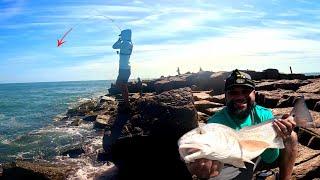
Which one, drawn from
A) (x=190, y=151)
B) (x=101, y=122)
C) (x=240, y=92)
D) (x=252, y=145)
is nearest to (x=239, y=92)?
(x=240, y=92)

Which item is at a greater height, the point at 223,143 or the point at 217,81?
the point at 217,81

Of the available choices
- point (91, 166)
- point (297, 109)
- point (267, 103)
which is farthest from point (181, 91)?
point (297, 109)

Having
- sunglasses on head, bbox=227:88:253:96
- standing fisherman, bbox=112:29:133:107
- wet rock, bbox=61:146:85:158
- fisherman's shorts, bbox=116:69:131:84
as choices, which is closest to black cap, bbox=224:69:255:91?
sunglasses on head, bbox=227:88:253:96

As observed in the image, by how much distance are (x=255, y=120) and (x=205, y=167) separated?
6.79 ft

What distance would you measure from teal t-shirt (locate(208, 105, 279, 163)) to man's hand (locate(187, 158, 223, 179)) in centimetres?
159

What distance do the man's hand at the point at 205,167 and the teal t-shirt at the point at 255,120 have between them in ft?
5.20

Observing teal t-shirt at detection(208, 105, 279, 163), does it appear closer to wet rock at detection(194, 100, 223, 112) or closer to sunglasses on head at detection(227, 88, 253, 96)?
sunglasses on head at detection(227, 88, 253, 96)

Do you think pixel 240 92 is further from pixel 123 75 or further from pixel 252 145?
pixel 123 75

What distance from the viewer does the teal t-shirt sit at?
5049 mm

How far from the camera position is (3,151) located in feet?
59.8

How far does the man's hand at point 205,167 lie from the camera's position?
3.36 metres

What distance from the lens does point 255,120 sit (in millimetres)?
5238

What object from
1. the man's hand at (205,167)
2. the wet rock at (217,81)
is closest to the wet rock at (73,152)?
the wet rock at (217,81)

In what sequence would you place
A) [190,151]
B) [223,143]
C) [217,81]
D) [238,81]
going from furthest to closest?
[217,81], [238,81], [223,143], [190,151]
